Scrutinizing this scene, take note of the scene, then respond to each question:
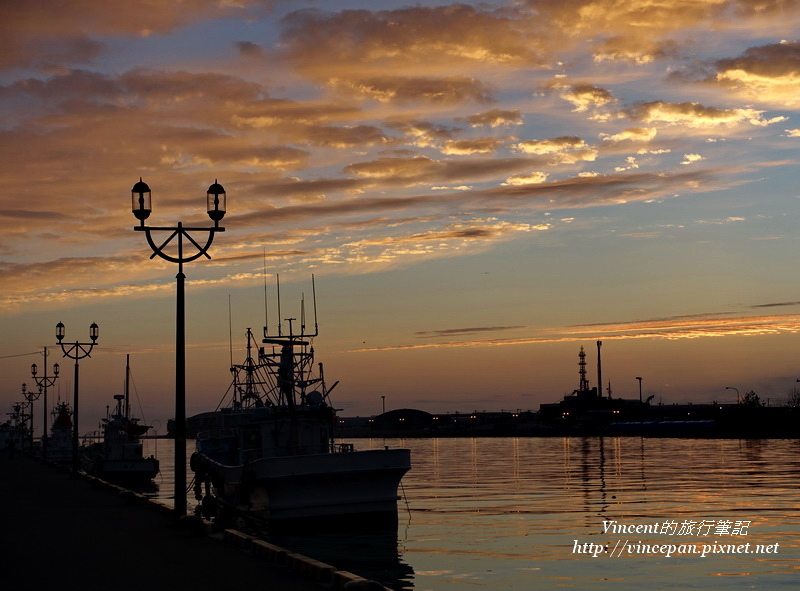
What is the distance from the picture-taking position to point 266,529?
3547 centimetres

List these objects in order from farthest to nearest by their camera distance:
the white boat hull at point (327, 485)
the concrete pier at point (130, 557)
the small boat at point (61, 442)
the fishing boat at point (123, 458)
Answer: the small boat at point (61, 442)
the fishing boat at point (123, 458)
the white boat hull at point (327, 485)
the concrete pier at point (130, 557)

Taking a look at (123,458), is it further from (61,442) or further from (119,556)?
(119,556)

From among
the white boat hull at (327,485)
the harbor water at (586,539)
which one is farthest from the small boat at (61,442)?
the white boat hull at (327,485)

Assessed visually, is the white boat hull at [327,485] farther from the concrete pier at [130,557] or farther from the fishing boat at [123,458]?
the fishing boat at [123,458]

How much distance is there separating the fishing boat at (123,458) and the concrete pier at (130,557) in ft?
131

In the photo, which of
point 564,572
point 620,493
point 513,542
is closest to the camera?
point 564,572

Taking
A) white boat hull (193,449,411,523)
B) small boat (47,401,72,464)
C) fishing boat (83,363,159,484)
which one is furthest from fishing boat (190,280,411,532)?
small boat (47,401,72,464)

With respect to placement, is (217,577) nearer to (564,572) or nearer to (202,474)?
(564,572)

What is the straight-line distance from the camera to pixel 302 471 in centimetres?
3475

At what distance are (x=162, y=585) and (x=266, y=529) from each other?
18880 millimetres

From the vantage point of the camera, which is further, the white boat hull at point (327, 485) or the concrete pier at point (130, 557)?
the white boat hull at point (327, 485)

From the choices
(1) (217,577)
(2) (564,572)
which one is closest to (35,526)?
(1) (217,577)

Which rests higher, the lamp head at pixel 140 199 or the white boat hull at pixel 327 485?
the lamp head at pixel 140 199

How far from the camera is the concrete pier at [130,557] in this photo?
17.1m
